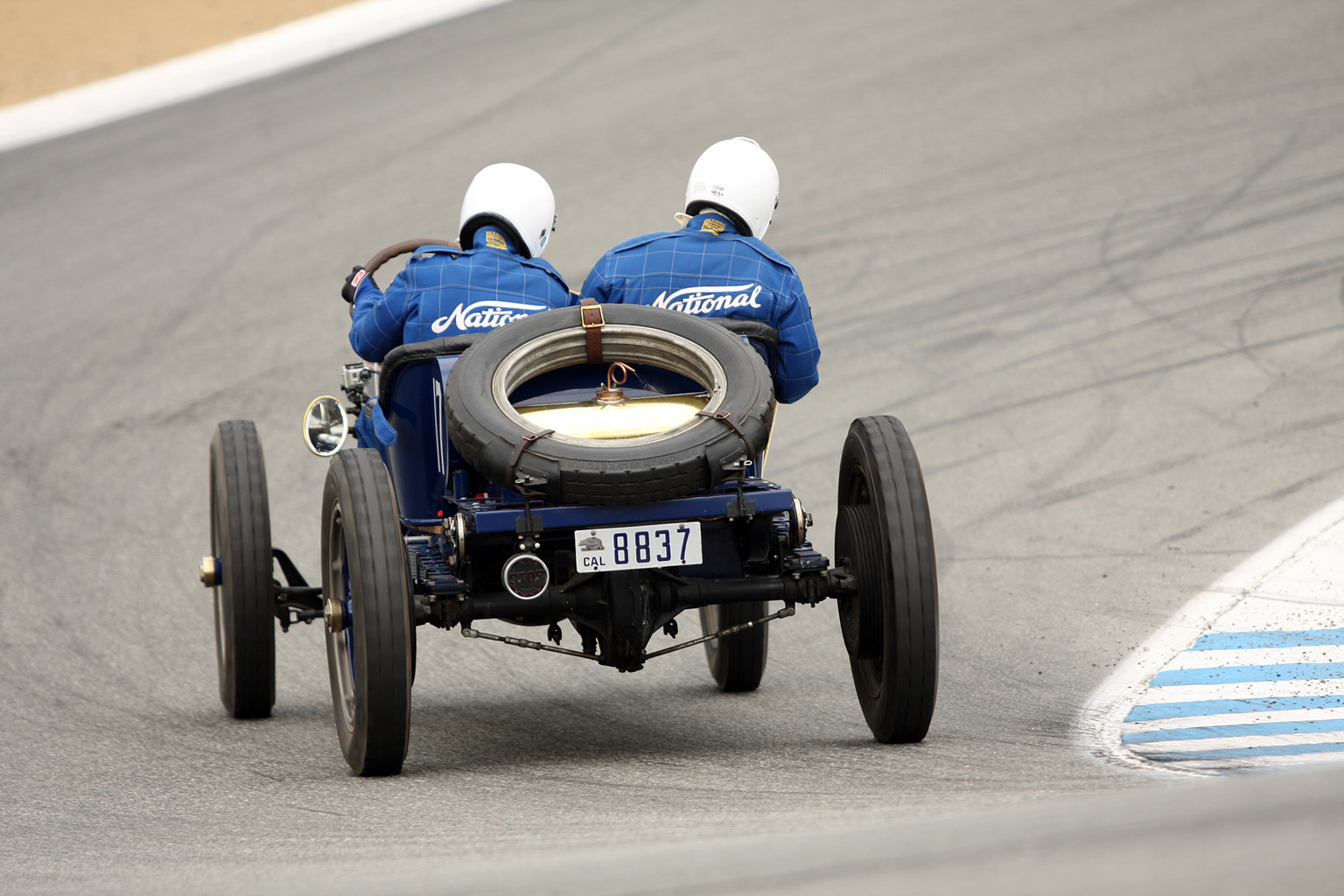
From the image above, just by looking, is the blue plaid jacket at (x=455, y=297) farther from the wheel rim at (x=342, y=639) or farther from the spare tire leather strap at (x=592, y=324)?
the wheel rim at (x=342, y=639)

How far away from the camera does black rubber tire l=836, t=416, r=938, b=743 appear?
15.0 ft

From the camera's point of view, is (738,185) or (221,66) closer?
(738,185)

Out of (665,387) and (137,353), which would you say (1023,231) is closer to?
(137,353)

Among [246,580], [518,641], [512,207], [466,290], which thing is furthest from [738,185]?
[246,580]

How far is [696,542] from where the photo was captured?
4.51 metres

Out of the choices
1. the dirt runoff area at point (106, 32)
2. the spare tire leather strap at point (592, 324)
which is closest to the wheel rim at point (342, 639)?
the spare tire leather strap at point (592, 324)

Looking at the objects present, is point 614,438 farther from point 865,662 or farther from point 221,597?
point 221,597

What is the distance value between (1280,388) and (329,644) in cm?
691

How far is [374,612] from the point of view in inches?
170

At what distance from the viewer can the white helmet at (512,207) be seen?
5625mm

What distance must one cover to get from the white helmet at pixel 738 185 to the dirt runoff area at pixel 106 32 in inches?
605

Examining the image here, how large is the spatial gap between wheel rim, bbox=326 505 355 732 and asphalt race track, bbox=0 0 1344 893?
0.22 m

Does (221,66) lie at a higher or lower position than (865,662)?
higher

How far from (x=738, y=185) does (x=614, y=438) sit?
1506 mm
